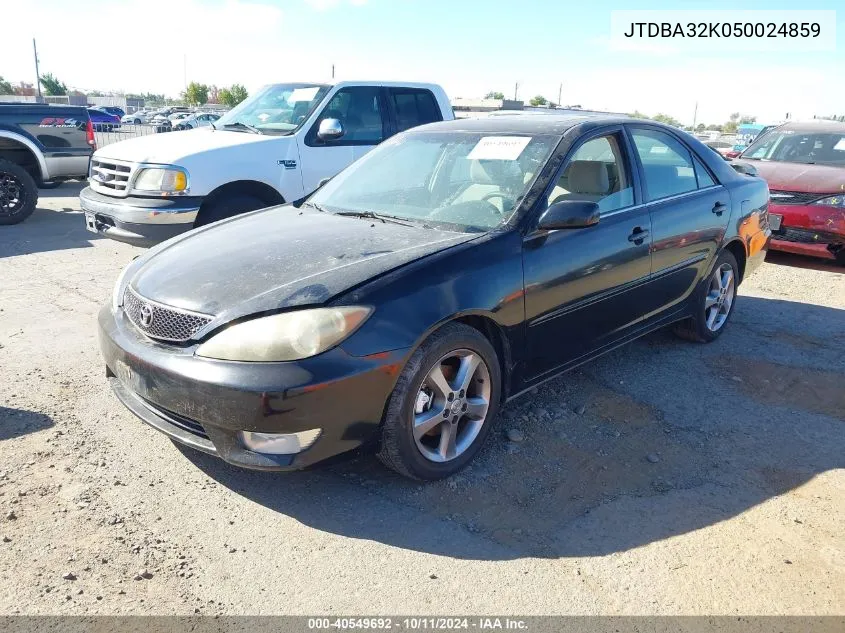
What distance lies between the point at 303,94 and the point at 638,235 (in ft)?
14.6

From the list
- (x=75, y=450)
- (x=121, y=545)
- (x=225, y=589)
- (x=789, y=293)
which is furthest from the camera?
(x=789, y=293)

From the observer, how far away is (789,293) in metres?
6.72

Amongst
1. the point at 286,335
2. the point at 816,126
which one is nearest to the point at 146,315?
the point at 286,335

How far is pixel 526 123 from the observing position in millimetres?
4051

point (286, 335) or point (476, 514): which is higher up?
point (286, 335)

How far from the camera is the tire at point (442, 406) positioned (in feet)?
9.34

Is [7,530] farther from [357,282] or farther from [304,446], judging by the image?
[357,282]

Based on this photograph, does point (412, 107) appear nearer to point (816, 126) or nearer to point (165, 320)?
point (165, 320)

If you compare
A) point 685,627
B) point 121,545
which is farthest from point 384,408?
point 685,627

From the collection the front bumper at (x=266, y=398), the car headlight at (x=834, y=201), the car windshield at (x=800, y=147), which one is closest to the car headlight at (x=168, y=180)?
the front bumper at (x=266, y=398)

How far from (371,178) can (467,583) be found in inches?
104

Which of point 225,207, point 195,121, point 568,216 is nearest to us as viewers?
point 568,216

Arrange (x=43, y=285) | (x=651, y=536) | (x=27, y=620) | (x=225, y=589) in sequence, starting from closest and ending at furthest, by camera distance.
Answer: (x=27, y=620)
(x=225, y=589)
(x=651, y=536)
(x=43, y=285)

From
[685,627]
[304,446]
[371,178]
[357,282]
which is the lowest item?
[685,627]
